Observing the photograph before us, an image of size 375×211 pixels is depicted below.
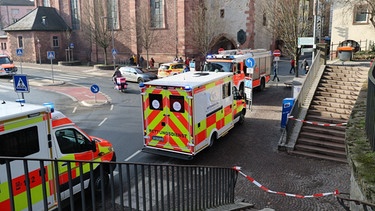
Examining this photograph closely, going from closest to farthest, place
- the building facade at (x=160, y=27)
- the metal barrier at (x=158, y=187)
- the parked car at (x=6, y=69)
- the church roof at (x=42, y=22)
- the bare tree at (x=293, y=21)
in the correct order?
the metal barrier at (x=158, y=187) < the bare tree at (x=293, y=21) < the parked car at (x=6, y=69) < the building facade at (x=160, y=27) < the church roof at (x=42, y=22)

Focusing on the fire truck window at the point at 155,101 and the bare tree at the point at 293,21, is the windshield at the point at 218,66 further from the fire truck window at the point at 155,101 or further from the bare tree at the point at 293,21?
Result: the fire truck window at the point at 155,101

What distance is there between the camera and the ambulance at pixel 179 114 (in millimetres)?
11195

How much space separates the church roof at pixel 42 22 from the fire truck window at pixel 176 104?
4276 cm

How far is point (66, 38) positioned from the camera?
51.2 m

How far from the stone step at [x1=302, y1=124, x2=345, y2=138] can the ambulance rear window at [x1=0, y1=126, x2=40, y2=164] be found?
10071 millimetres

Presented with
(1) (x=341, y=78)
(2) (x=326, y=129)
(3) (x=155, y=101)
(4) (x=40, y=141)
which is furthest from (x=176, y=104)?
(1) (x=341, y=78)

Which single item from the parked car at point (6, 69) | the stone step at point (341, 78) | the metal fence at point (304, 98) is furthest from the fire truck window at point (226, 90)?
the parked car at point (6, 69)

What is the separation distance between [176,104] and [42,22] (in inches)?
1743

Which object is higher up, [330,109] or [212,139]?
[330,109]

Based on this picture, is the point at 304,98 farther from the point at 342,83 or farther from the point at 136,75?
the point at 136,75

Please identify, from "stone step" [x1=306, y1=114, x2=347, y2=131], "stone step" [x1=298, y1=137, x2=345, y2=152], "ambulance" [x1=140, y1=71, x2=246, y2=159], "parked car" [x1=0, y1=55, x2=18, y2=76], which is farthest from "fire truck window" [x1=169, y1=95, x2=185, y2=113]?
"parked car" [x1=0, y1=55, x2=18, y2=76]

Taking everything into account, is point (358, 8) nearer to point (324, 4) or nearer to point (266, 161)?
point (324, 4)

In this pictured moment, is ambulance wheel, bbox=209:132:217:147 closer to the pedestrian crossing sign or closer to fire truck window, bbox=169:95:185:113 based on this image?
fire truck window, bbox=169:95:185:113

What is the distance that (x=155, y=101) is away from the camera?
11.6 metres
